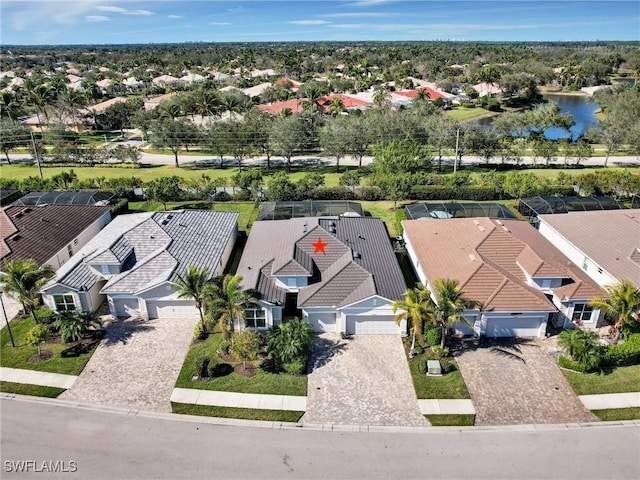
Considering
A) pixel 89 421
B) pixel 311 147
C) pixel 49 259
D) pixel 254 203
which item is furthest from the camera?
pixel 311 147

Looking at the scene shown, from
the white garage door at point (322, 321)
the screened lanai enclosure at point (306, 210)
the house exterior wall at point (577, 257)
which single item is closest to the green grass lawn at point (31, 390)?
the white garage door at point (322, 321)

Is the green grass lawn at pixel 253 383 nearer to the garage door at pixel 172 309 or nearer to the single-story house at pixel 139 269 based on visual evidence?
the garage door at pixel 172 309

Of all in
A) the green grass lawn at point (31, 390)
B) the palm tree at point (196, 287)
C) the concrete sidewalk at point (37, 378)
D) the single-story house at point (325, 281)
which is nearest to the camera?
the green grass lawn at point (31, 390)

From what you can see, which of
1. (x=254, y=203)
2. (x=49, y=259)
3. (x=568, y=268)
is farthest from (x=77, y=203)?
(x=568, y=268)

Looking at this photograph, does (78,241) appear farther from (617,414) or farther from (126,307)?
(617,414)

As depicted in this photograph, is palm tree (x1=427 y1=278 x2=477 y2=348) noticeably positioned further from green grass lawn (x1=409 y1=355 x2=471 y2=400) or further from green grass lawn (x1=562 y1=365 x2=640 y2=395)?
green grass lawn (x1=562 y1=365 x2=640 y2=395)

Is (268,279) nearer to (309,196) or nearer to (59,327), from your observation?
(59,327)
